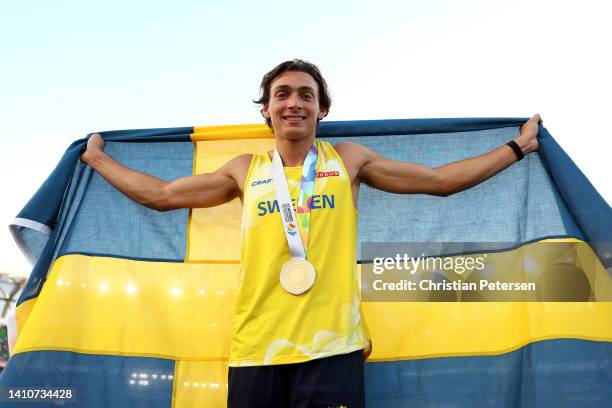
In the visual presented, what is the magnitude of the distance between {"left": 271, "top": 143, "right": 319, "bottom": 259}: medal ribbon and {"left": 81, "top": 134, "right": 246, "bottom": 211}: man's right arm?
391 millimetres

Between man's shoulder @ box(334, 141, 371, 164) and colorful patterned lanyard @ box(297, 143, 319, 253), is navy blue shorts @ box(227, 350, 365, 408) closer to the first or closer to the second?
colorful patterned lanyard @ box(297, 143, 319, 253)

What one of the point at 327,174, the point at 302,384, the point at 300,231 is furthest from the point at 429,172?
the point at 302,384

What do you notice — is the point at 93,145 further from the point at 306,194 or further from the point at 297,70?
the point at 306,194

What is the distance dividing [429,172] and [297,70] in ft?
3.21

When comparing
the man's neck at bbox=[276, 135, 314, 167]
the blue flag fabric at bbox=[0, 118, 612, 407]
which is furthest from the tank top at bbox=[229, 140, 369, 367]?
the blue flag fabric at bbox=[0, 118, 612, 407]

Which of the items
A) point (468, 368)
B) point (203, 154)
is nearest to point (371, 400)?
point (468, 368)

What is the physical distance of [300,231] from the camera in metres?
3.15

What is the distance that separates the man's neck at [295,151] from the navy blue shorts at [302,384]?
112 cm

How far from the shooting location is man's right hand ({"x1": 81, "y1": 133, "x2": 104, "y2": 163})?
4.11m

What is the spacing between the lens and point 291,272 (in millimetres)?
3082

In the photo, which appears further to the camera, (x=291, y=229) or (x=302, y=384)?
(x=291, y=229)

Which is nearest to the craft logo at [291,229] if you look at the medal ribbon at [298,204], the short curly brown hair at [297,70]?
the medal ribbon at [298,204]

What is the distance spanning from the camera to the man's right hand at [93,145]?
4109 millimetres

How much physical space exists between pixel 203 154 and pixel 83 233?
3.15 ft
